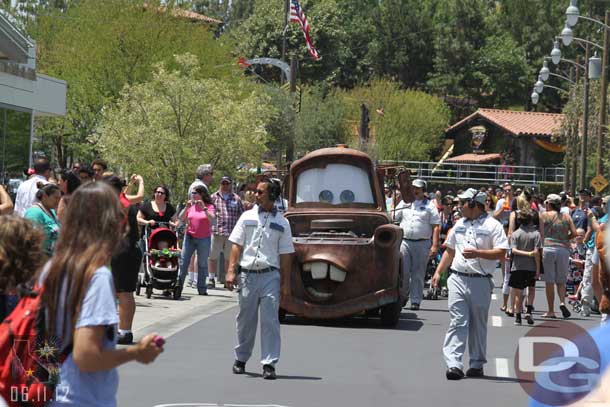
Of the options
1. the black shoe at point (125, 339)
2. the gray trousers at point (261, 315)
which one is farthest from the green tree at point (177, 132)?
the gray trousers at point (261, 315)

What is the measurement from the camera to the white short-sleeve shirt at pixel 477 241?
1237cm

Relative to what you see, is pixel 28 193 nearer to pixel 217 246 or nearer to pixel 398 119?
pixel 217 246

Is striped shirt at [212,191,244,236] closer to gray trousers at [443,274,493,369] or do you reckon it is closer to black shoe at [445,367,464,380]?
gray trousers at [443,274,493,369]

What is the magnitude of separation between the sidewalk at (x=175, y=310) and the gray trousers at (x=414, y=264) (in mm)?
2642

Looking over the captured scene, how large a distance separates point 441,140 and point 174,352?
69519 mm

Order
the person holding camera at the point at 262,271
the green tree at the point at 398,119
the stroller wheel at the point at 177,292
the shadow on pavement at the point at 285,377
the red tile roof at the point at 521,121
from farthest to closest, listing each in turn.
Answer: the green tree at the point at 398,119 < the red tile roof at the point at 521,121 < the stroller wheel at the point at 177,292 < the person holding camera at the point at 262,271 < the shadow on pavement at the point at 285,377

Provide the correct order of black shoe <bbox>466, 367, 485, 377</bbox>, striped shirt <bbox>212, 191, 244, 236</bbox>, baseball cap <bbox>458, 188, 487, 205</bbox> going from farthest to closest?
striped shirt <bbox>212, 191, 244, 236</bbox>
baseball cap <bbox>458, 188, 487, 205</bbox>
black shoe <bbox>466, 367, 485, 377</bbox>

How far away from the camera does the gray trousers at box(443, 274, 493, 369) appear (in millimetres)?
12094

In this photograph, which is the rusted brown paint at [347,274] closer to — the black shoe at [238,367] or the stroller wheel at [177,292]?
the stroller wheel at [177,292]

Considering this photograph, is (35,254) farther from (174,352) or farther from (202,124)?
(202,124)

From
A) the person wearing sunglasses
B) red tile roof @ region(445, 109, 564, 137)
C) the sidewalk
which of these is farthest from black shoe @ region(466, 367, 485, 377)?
red tile roof @ region(445, 109, 564, 137)

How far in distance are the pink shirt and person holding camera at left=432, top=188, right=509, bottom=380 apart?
7.82m

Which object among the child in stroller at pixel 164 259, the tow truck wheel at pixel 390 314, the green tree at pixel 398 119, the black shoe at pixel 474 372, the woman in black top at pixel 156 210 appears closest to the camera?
the black shoe at pixel 474 372

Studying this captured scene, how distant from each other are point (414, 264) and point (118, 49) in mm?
25948
